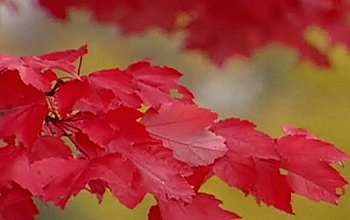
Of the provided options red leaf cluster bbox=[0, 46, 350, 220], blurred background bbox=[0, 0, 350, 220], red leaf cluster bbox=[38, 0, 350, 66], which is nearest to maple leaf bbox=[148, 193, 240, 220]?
red leaf cluster bbox=[0, 46, 350, 220]

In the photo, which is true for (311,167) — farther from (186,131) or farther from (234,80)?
(234,80)

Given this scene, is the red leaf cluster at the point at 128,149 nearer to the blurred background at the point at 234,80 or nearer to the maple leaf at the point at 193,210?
the maple leaf at the point at 193,210

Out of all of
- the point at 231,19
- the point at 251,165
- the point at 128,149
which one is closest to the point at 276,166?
the point at 251,165

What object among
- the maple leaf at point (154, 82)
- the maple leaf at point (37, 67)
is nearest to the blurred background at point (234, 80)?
the maple leaf at point (154, 82)

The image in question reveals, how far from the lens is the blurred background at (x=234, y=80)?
5.37 ft

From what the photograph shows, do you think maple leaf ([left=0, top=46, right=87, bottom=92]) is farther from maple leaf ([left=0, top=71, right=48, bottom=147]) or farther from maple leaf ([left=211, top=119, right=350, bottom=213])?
maple leaf ([left=211, top=119, right=350, bottom=213])

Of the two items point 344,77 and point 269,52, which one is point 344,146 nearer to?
point 344,77

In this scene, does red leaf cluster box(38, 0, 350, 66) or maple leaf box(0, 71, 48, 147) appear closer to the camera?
maple leaf box(0, 71, 48, 147)

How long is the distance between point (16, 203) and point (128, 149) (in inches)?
3.5

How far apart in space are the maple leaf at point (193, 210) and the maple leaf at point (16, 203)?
9 centimetres

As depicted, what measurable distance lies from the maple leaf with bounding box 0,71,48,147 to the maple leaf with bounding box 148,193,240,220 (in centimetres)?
11

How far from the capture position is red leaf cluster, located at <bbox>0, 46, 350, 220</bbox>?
1.63 feet

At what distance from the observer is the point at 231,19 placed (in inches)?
54.3

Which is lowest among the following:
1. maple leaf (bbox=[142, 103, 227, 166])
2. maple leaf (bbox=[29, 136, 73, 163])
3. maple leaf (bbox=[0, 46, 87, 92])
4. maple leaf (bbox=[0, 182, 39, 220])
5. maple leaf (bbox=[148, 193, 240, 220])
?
maple leaf (bbox=[0, 182, 39, 220])
